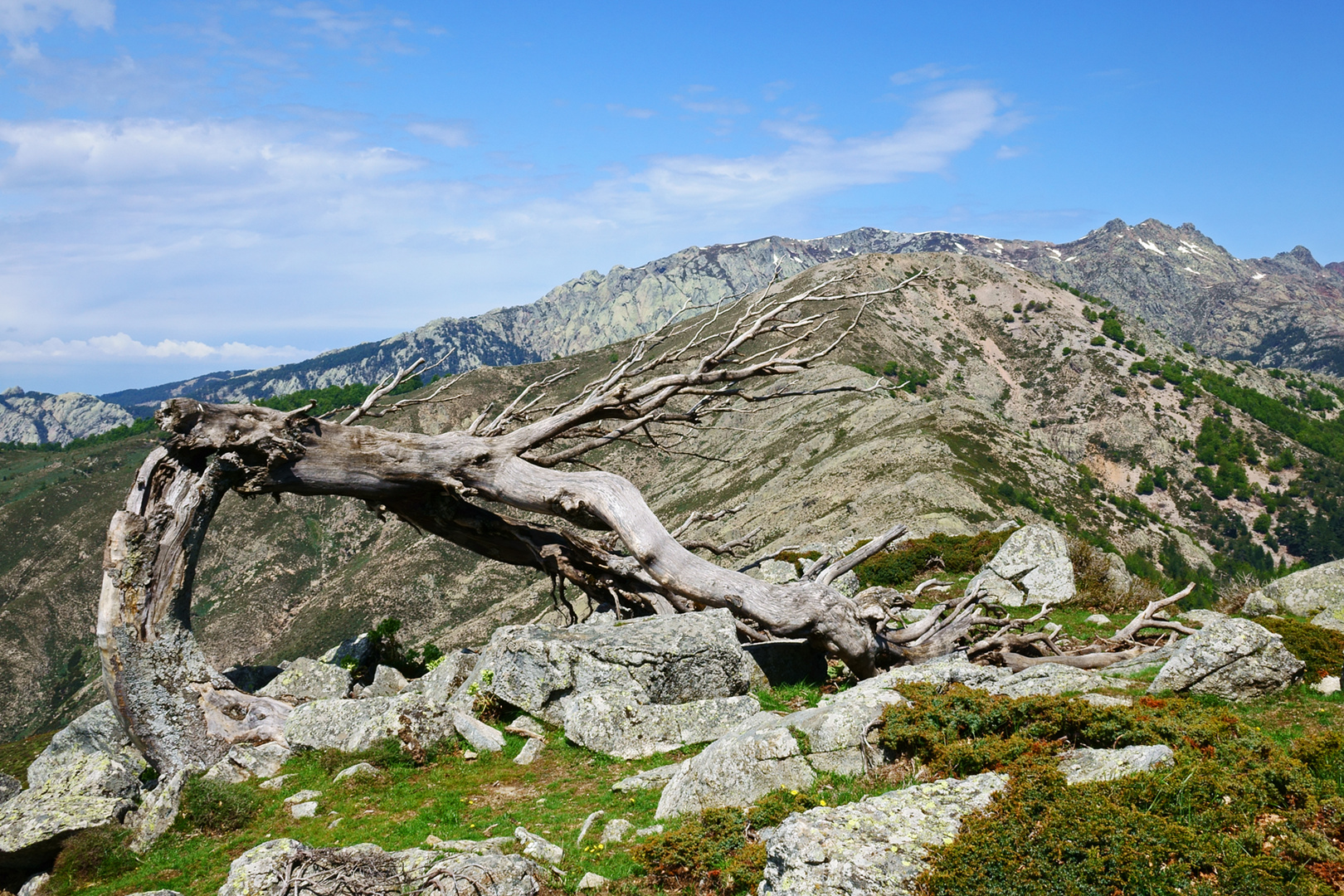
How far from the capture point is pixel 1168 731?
6555 mm

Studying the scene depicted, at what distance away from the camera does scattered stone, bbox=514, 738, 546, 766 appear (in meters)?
10.2

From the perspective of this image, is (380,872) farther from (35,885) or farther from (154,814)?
(35,885)

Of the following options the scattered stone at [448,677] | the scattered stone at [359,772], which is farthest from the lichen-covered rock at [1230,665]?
the scattered stone at [359,772]

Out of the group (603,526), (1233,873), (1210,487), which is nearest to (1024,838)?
(1233,873)

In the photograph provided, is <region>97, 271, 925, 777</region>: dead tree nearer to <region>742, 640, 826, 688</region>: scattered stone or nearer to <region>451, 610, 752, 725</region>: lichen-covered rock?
<region>742, 640, 826, 688</region>: scattered stone

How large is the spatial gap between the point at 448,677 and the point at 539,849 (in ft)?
18.8

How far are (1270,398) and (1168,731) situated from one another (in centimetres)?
15702

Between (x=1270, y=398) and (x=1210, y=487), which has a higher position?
(x=1270, y=398)

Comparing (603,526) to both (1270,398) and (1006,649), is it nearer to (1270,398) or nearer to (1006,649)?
(1006,649)

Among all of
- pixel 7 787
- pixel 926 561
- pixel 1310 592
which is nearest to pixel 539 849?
pixel 7 787

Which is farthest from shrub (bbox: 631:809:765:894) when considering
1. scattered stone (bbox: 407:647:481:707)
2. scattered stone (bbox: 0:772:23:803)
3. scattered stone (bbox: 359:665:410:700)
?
scattered stone (bbox: 0:772:23:803)

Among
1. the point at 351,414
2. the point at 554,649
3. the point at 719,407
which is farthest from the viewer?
the point at 719,407

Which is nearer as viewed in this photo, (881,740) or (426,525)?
(881,740)

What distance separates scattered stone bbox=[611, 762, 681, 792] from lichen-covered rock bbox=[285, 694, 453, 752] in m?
3.31
